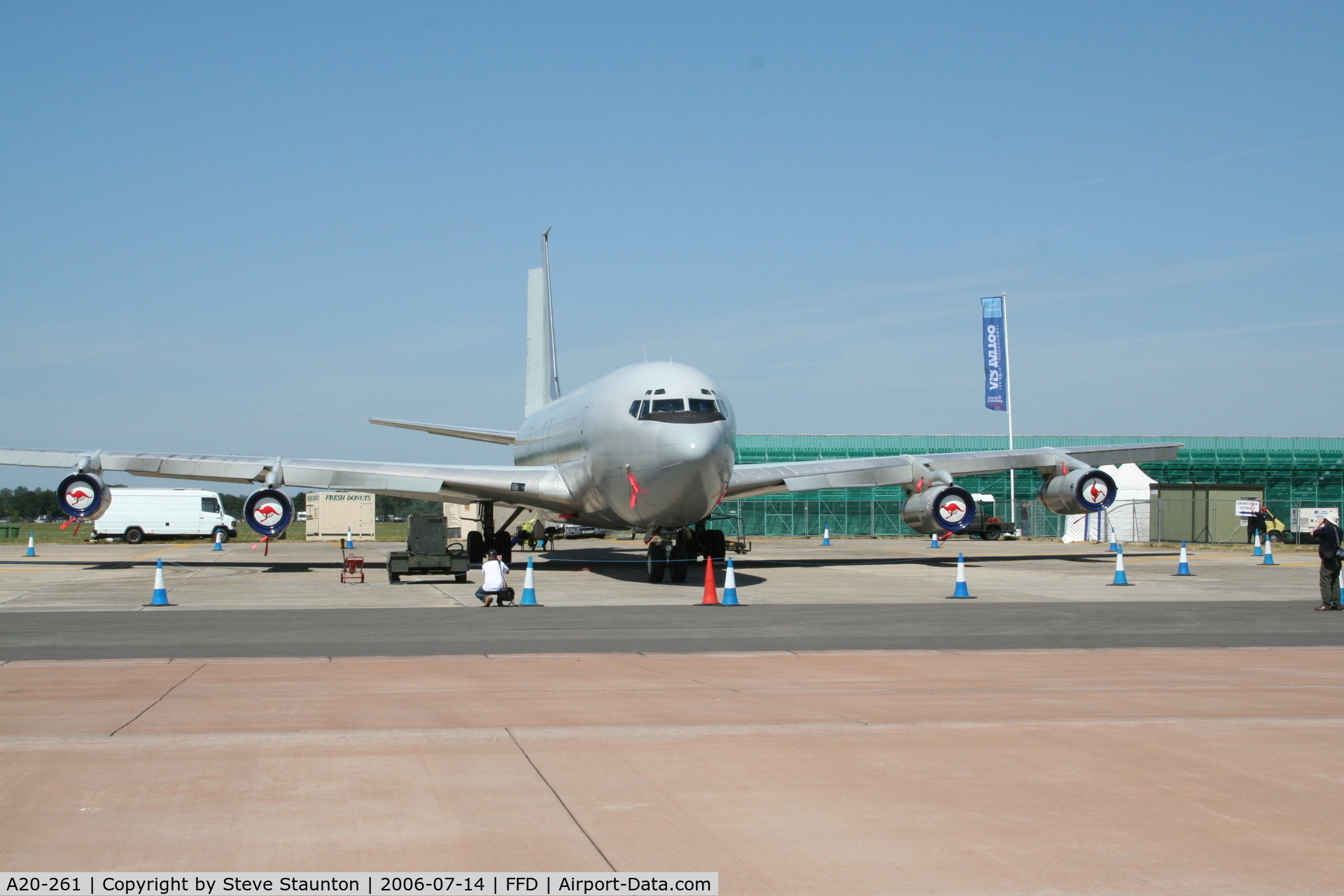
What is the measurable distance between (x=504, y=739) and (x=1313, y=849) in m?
4.76

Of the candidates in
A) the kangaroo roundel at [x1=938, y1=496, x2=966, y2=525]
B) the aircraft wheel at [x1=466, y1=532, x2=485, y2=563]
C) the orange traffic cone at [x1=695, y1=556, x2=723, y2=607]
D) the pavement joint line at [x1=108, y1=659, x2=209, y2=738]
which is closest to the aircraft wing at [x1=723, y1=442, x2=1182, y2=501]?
the kangaroo roundel at [x1=938, y1=496, x2=966, y2=525]

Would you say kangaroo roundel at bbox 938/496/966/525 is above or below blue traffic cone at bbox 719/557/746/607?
above

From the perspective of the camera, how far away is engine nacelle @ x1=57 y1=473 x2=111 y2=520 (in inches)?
1120

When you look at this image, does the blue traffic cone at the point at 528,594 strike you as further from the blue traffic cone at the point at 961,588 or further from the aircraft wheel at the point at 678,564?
the blue traffic cone at the point at 961,588

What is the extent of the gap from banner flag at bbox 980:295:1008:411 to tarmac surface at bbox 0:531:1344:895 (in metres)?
34.7

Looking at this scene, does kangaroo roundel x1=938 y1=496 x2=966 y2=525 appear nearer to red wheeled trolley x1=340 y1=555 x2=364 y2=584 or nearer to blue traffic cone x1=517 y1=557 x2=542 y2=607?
blue traffic cone x1=517 y1=557 x2=542 y2=607

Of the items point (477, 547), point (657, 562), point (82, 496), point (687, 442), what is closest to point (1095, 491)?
point (657, 562)

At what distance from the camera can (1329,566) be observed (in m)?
19.2

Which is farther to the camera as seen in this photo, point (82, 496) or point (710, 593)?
point (82, 496)

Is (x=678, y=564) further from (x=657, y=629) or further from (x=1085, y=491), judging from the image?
(x=1085, y=491)

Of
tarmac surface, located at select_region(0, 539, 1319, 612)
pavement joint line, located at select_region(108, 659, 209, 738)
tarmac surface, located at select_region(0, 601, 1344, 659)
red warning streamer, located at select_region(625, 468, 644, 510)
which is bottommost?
pavement joint line, located at select_region(108, 659, 209, 738)

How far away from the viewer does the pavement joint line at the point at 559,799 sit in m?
5.15

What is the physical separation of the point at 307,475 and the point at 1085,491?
20017mm

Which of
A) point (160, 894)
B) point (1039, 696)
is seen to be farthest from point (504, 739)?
point (1039, 696)
